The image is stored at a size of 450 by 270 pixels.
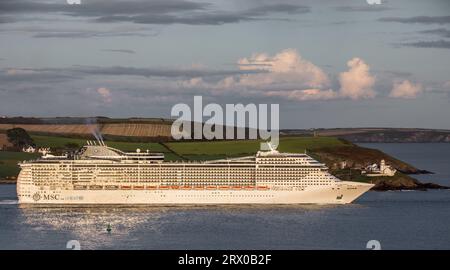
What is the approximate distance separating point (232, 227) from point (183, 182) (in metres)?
12.3

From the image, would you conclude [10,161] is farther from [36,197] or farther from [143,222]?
[143,222]

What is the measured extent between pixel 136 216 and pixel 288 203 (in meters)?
9.35

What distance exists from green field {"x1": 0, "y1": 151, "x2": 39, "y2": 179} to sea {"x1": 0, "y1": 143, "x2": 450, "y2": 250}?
19558 millimetres

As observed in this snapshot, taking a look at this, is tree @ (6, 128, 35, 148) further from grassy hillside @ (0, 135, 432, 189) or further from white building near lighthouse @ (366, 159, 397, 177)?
white building near lighthouse @ (366, 159, 397, 177)

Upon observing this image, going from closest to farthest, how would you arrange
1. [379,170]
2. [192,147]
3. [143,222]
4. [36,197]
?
[143,222], [36,197], [379,170], [192,147]

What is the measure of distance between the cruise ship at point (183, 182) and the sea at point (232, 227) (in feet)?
4.44

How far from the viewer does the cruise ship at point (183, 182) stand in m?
58.8

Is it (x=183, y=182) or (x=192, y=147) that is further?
(x=192, y=147)

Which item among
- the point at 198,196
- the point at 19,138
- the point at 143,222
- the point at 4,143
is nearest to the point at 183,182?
the point at 198,196

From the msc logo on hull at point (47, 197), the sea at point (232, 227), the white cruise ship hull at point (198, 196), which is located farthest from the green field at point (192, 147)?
the sea at point (232, 227)

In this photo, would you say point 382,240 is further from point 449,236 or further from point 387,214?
point 387,214

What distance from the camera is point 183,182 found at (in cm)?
5938

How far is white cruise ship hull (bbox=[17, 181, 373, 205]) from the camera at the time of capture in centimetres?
5847
